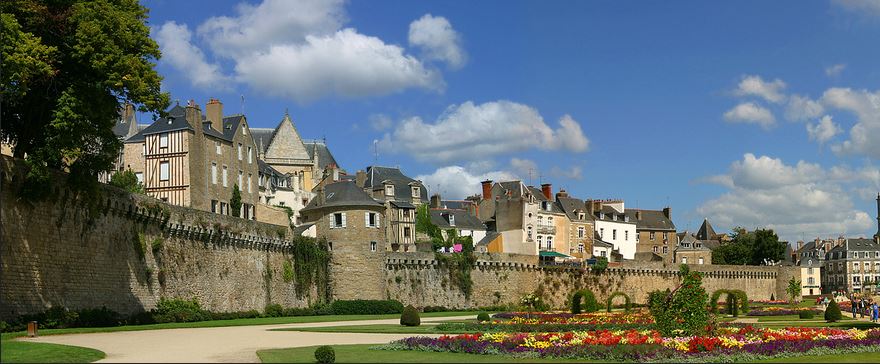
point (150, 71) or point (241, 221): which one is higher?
point (150, 71)

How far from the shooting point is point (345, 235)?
63406mm

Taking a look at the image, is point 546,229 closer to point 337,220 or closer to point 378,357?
point 337,220

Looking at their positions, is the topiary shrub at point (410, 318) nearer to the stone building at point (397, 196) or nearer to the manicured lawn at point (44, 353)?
the manicured lawn at point (44, 353)

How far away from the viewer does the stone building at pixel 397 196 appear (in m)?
89.9

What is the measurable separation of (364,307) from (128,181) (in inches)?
709

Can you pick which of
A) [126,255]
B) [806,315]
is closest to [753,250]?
[806,315]

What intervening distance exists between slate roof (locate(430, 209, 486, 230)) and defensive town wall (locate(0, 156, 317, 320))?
35.8 meters

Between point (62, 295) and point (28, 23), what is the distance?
10.4 m

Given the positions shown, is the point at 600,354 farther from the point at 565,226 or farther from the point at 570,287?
the point at 565,226

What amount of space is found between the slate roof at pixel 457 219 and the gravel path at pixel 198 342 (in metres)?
57.6

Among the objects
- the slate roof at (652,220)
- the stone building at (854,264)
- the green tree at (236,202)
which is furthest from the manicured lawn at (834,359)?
the stone building at (854,264)

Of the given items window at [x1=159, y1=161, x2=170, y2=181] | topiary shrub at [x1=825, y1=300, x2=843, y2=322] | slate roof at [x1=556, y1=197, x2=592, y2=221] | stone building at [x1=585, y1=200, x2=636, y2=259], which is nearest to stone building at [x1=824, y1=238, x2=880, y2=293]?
stone building at [x1=585, y1=200, x2=636, y2=259]

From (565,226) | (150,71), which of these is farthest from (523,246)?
(150,71)

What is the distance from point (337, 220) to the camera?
63.5 metres
